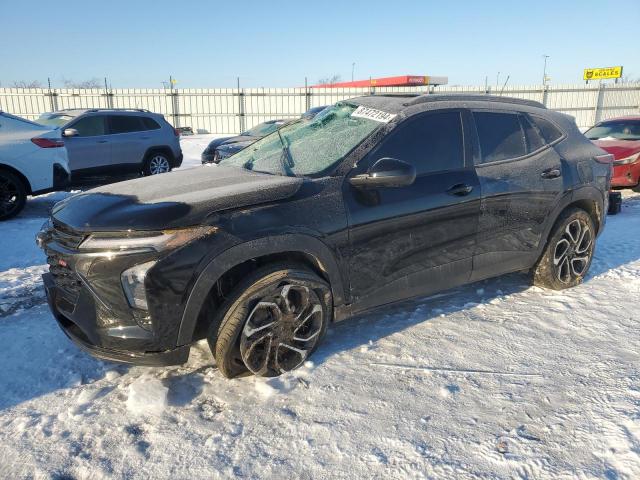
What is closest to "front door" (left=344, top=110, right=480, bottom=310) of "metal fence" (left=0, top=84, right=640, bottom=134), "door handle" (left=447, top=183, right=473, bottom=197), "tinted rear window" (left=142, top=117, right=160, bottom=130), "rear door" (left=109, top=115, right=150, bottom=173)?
"door handle" (left=447, top=183, right=473, bottom=197)

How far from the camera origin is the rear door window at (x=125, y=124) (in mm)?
9750

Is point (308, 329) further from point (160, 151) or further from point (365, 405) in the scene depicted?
point (160, 151)

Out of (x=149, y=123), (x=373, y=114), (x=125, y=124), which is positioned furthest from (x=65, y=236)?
(x=149, y=123)

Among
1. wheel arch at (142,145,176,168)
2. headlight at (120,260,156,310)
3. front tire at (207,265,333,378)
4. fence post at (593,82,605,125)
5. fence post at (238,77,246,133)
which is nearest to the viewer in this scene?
headlight at (120,260,156,310)

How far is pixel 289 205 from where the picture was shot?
9.28 ft

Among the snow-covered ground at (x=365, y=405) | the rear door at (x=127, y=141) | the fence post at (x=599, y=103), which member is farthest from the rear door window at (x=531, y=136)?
the fence post at (x=599, y=103)

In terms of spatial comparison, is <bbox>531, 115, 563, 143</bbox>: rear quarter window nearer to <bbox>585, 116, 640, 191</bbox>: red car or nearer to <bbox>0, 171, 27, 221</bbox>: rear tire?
<bbox>585, 116, 640, 191</bbox>: red car

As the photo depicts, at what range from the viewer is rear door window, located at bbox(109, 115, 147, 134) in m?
9.75

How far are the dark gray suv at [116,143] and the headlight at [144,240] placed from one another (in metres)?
7.21

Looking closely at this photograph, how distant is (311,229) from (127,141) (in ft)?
26.9

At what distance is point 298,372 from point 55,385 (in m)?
1.44

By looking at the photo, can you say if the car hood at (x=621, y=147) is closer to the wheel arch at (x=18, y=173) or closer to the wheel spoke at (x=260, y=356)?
the wheel spoke at (x=260, y=356)

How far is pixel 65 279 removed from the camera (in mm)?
2723

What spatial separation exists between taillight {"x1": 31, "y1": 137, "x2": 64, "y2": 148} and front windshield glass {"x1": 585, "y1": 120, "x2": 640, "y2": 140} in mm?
9374
